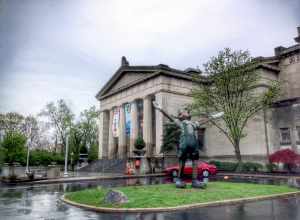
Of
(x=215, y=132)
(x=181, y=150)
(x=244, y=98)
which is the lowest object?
(x=181, y=150)

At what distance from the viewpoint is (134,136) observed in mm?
46188

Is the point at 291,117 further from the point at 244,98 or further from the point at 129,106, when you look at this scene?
the point at 129,106

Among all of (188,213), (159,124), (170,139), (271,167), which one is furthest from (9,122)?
(271,167)

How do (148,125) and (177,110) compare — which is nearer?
(177,110)

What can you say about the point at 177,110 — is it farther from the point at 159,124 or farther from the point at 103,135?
the point at 103,135

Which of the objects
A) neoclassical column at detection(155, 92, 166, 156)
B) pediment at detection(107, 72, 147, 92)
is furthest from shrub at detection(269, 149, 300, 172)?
pediment at detection(107, 72, 147, 92)

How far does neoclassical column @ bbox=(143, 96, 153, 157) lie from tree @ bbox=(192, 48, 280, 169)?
960cm

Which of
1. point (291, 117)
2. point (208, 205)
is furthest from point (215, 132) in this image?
point (208, 205)

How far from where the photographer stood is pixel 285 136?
121 ft

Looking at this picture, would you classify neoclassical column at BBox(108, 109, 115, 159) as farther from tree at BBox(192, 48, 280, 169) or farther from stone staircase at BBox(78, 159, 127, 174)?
tree at BBox(192, 48, 280, 169)

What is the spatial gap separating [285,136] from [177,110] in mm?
14994

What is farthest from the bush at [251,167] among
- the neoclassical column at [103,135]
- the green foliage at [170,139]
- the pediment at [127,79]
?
the neoclassical column at [103,135]

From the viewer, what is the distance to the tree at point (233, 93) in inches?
1321

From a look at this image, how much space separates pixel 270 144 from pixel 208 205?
96.5 feet
